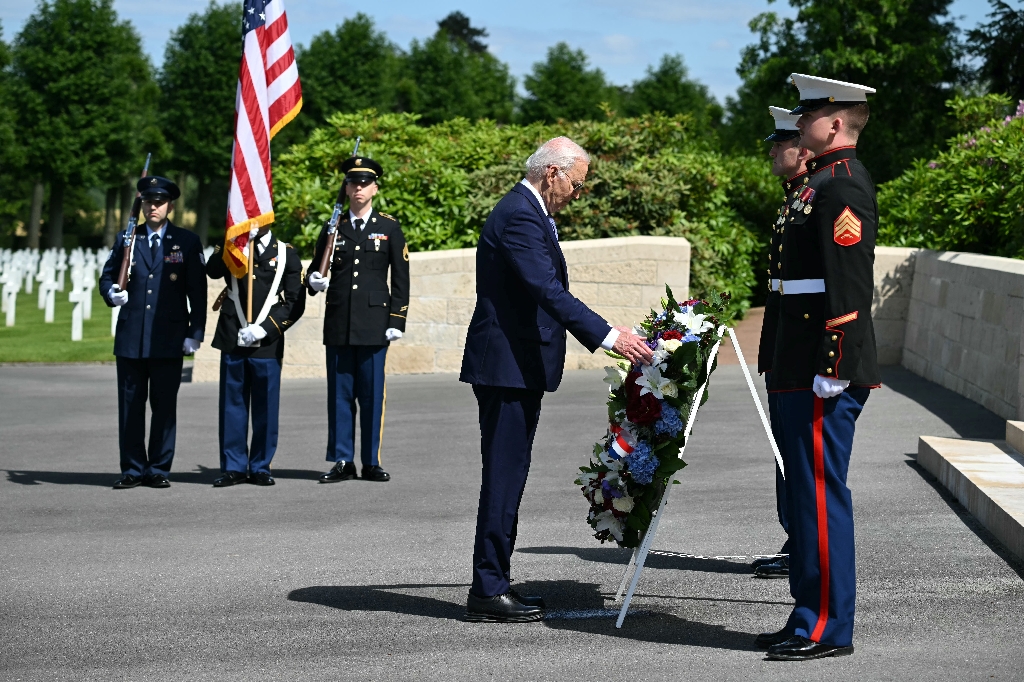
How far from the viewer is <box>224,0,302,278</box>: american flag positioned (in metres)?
8.91

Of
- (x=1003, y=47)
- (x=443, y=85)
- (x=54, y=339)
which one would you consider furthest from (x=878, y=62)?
→ (x=443, y=85)

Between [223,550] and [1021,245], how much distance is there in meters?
9.31

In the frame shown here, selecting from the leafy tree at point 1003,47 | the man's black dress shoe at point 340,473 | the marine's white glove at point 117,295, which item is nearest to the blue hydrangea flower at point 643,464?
the man's black dress shoe at point 340,473

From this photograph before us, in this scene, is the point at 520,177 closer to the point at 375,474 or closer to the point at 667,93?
the point at 375,474

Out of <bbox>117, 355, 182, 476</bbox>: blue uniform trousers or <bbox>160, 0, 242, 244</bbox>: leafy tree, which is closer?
<bbox>117, 355, 182, 476</bbox>: blue uniform trousers

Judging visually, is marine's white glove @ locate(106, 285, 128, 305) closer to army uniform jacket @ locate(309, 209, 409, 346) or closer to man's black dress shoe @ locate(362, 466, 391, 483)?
army uniform jacket @ locate(309, 209, 409, 346)

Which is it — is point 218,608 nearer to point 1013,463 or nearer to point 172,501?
point 172,501

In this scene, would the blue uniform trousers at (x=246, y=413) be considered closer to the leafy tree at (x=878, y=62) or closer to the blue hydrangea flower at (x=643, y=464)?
the blue hydrangea flower at (x=643, y=464)

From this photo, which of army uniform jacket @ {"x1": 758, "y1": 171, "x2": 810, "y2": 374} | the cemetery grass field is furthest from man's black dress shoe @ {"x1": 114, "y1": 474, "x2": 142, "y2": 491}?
the cemetery grass field

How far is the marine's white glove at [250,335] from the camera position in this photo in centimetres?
841

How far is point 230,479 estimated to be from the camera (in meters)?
8.50

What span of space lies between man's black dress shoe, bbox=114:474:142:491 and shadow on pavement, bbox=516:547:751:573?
3219 millimetres

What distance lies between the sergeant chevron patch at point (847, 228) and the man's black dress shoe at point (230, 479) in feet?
16.7

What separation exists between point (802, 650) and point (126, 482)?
206 inches
